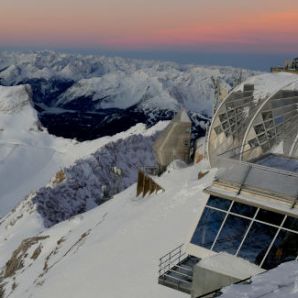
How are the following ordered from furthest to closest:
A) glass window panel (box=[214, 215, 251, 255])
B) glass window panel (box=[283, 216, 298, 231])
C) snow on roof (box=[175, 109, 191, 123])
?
snow on roof (box=[175, 109, 191, 123]) → glass window panel (box=[214, 215, 251, 255]) → glass window panel (box=[283, 216, 298, 231])

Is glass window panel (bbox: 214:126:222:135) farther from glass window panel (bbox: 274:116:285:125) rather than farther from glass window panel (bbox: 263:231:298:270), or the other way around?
glass window panel (bbox: 263:231:298:270)

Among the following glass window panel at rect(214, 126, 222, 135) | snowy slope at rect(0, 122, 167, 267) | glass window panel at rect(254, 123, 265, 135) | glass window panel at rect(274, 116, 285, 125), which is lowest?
snowy slope at rect(0, 122, 167, 267)

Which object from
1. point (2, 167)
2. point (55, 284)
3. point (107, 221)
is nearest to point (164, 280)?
point (55, 284)

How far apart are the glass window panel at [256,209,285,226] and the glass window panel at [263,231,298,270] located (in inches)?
14.4

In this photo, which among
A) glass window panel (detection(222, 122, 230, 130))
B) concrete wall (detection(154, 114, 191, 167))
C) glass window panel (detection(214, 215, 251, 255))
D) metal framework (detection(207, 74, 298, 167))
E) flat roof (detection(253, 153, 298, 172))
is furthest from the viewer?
concrete wall (detection(154, 114, 191, 167))

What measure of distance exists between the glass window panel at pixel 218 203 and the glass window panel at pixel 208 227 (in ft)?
0.56

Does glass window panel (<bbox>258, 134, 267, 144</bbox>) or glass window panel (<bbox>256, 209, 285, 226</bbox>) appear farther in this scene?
glass window panel (<bbox>258, 134, 267, 144</bbox>)

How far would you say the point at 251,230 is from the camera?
16406mm

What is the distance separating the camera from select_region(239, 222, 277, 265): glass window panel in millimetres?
16266

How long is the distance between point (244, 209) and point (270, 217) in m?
0.82

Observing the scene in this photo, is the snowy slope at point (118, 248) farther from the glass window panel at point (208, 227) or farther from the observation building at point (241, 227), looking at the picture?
the observation building at point (241, 227)

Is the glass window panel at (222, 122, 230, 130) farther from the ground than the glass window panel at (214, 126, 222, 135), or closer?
farther from the ground

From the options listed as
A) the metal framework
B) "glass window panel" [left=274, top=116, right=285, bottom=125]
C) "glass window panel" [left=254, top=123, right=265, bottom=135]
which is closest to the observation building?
the metal framework

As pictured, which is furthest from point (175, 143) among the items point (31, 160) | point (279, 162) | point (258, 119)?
point (31, 160)
